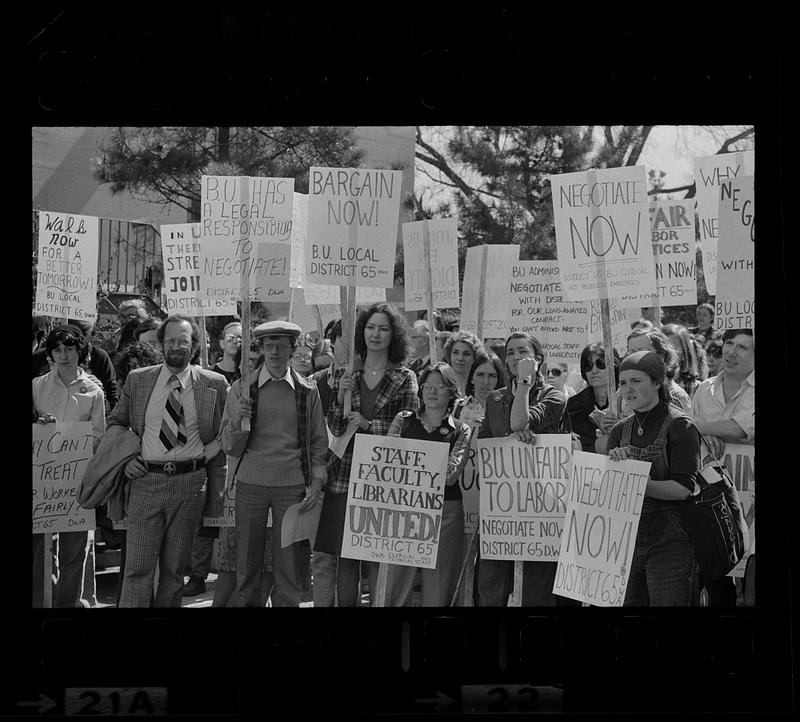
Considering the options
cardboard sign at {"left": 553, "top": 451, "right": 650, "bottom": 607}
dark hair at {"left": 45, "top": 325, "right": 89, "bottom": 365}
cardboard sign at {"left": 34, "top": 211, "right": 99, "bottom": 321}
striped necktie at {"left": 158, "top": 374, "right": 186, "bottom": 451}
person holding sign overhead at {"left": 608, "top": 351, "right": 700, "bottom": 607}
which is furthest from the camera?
striped necktie at {"left": 158, "top": 374, "right": 186, "bottom": 451}

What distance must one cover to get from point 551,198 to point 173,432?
2101 mm

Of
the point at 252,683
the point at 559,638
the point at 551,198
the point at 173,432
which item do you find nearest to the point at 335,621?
the point at 252,683

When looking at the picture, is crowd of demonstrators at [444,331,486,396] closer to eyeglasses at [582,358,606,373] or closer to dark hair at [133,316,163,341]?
eyeglasses at [582,358,606,373]

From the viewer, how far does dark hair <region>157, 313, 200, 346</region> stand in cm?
509

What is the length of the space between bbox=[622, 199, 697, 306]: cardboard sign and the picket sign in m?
1.76

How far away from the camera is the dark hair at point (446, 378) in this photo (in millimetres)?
5078

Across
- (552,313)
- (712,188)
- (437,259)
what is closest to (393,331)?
(437,259)

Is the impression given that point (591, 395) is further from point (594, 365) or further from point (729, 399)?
point (729, 399)

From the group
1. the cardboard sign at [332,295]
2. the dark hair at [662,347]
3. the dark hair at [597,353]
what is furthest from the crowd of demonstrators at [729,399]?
the cardboard sign at [332,295]

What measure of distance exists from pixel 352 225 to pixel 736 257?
5.77 ft

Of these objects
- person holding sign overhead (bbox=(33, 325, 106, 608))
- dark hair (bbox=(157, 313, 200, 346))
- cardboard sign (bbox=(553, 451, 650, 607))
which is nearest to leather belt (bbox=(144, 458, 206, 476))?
person holding sign overhead (bbox=(33, 325, 106, 608))

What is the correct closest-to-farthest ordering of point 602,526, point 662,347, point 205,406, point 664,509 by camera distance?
point 602,526 < point 664,509 < point 662,347 < point 205,406

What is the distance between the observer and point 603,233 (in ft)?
16.4

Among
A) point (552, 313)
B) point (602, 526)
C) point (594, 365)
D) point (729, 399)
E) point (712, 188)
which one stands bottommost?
point (602, 526)
